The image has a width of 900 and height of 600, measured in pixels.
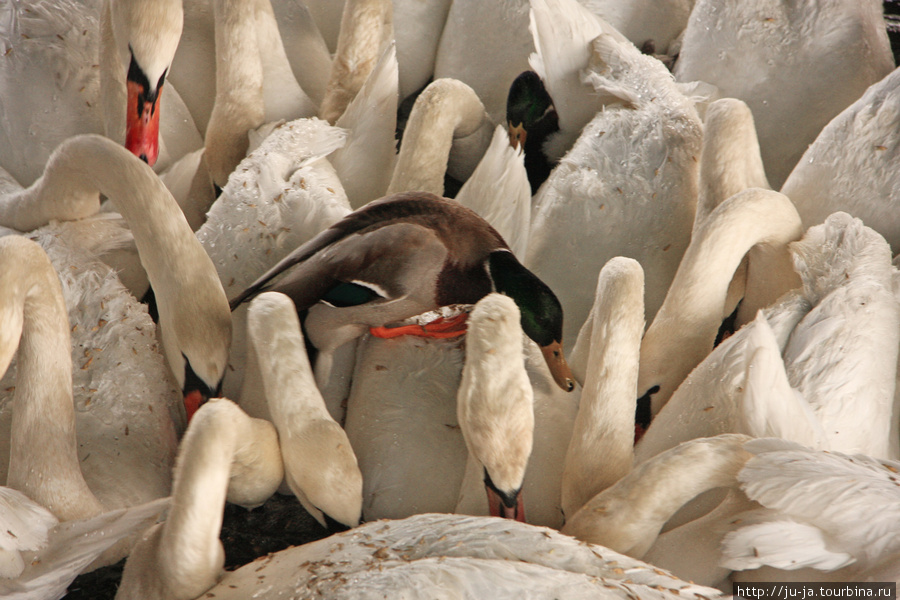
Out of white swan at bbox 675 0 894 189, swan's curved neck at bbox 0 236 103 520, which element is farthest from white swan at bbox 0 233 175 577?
white swan at bbox 675 0 894 189

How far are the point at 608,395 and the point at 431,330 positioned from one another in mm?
271

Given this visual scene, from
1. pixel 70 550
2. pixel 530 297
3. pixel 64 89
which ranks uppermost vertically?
pixel 64 89

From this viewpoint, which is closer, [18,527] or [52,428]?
[18,527]

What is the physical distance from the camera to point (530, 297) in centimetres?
106

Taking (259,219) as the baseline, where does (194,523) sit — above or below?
below

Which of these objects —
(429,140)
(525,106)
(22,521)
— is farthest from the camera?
(525,106)

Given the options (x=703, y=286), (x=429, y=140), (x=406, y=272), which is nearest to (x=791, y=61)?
(x=703, y=286)

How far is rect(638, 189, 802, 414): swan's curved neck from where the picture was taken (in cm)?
118

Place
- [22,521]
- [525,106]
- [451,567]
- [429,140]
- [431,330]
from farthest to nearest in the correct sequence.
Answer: [525,106], [429,140], [431,330], [22,521], [451,567]

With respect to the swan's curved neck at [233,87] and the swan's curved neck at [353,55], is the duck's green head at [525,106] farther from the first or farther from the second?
the swan's curved neck at [233,87]

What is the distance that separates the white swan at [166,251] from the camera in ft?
3.57

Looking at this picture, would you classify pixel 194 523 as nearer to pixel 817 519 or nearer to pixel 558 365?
pixel 558 365

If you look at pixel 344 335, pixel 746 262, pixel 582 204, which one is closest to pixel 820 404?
pixel 746 262

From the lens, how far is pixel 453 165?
162 cm
